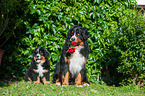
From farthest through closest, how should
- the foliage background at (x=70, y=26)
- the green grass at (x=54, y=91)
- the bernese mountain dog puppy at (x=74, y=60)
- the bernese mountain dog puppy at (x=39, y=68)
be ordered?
the foliage background at (x=70, y=26) → the bernese mountain dog puppy at (x=39, y=68) → the bernese mountain dog puppy at (x=74, y=60) → the green grass at (x=54, y=91)

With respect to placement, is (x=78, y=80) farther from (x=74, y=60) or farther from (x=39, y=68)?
(x=39, y=68)

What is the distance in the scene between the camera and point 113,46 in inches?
210

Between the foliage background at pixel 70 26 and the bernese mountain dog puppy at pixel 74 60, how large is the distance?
782 millimetres

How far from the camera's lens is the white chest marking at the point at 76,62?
469cm

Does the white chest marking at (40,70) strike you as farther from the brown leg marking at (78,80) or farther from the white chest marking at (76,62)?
the brown leg marking at (78,80)

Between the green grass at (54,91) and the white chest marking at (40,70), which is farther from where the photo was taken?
the white chest marking at (40,70)

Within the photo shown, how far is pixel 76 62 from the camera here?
4.71m

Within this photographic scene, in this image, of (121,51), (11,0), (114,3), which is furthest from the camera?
(114,3)

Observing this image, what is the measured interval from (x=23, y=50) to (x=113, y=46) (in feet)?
9.25

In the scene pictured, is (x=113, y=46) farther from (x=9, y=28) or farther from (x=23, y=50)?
(x=9, y=28)

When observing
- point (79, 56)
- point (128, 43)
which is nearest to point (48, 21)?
point (79, 56)

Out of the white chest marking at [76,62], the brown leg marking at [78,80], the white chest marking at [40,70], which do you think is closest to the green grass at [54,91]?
the brown leg marking at [78,80]

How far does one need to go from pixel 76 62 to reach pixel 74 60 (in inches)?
3.0


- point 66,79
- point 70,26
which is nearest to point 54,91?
point 66,79
